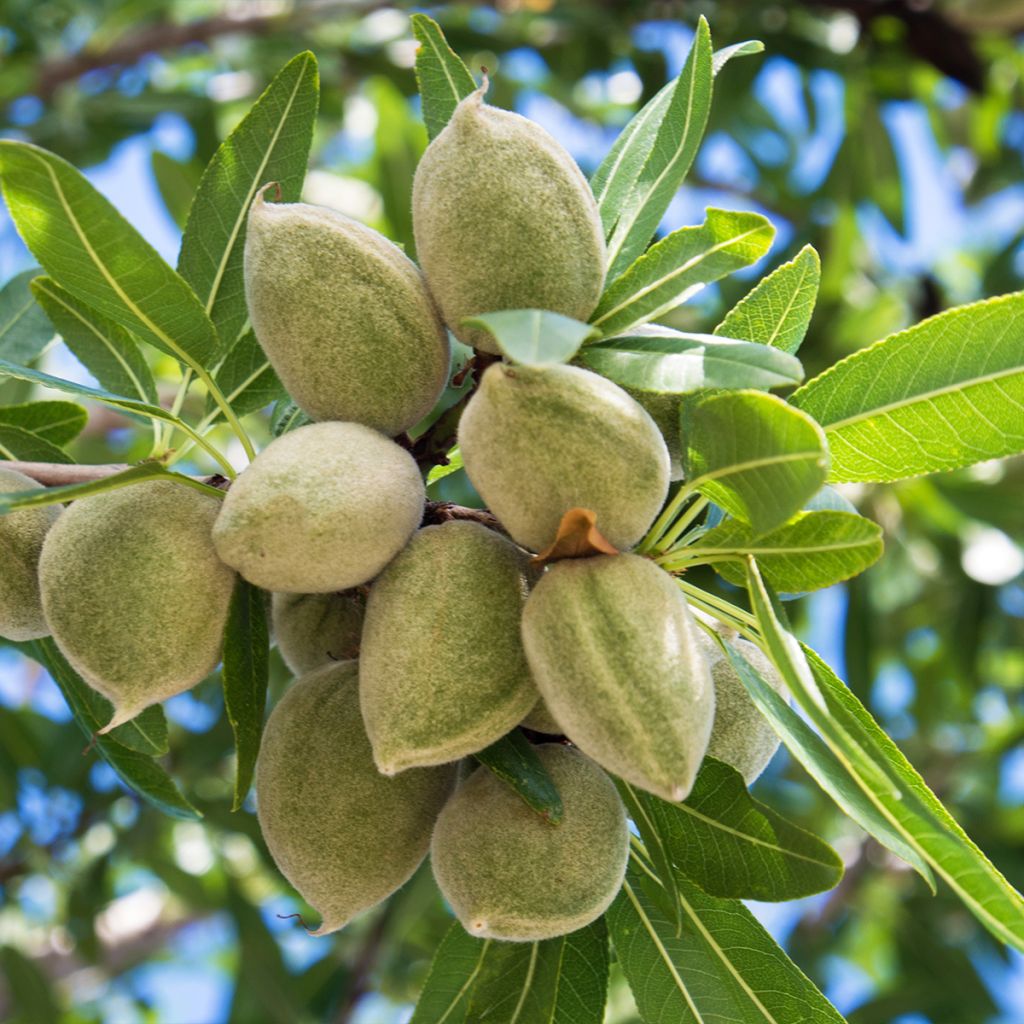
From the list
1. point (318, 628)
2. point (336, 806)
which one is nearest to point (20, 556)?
point (318, 628)

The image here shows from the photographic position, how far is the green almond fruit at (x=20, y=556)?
1.29m

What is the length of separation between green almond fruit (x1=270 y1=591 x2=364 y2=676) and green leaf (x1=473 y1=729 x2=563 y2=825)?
0.73 ft

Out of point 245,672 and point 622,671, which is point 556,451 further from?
point 245,672

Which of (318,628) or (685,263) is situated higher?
(685,263)

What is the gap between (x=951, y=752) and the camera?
4293mm

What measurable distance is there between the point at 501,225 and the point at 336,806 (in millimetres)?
569

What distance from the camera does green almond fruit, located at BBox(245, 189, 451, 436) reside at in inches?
47.4

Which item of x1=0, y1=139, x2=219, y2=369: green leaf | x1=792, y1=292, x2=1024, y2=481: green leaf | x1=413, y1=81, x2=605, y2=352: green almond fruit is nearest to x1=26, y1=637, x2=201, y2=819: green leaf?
x1=0, y1=139, x2=219, y2=369: green leaf

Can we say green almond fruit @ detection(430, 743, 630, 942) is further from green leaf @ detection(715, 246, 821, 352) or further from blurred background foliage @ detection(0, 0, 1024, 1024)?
blurred background foliage @ detection(0, 0, 1024, 1024)

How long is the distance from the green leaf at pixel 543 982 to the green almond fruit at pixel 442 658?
390 millimetres

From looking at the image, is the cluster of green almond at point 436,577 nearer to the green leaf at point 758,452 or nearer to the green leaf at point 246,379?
the green leaf at point 758,452

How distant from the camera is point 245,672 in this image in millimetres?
1246

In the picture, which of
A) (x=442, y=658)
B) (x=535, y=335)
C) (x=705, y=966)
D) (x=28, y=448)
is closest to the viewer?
(x=535, y=335)

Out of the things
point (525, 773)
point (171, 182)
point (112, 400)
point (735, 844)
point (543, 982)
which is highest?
point (112, 400)
